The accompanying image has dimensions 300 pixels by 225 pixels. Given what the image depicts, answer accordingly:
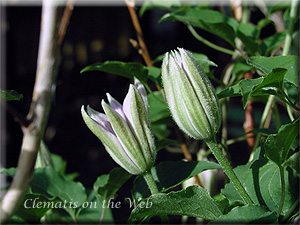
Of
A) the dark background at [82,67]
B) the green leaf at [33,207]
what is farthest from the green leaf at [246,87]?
the dark background at [82,67]

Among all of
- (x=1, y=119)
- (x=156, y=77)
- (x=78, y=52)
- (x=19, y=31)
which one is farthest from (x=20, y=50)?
(x=156, y=77)

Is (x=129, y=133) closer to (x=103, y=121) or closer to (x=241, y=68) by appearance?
(x=103, y=121)

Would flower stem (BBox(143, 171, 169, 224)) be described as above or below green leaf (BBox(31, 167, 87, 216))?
above

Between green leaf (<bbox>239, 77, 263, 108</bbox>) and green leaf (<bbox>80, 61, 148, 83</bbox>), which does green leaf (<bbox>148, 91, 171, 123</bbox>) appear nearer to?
green leaf (<bbox>80, 61, 148, 83</bbox>)

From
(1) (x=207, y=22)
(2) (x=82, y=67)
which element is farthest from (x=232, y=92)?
(2) (x=82, y=67)

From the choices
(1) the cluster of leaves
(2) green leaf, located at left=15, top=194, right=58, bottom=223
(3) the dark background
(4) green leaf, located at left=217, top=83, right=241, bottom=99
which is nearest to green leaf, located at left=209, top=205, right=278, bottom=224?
(1) the cluster of leaves

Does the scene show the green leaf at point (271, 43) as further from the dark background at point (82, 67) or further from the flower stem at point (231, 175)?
the dark background at point (82, 67)
